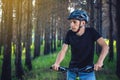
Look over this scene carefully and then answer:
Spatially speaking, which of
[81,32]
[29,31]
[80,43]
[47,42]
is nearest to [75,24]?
[81,32]

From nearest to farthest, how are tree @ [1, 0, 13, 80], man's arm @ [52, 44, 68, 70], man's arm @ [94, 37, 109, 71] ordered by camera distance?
man's arm @ [94, 37, 109, 71]
man's arm @ [52, 44, 68, 70]
tree @ [1, 0, 13, 80]

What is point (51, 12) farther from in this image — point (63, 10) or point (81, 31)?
point (81, 31)

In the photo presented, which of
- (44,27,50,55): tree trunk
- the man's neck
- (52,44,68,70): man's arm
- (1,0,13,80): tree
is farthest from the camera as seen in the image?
(44,27,50,55): tree trunk

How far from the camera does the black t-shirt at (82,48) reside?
6066 millimetres

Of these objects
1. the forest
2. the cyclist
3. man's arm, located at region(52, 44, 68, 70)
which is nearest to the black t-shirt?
the cyclist

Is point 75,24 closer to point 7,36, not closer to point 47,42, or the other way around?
point 7,36

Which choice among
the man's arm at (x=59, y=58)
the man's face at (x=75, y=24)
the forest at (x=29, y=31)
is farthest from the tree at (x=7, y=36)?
the man's face at (x=75, y=24)

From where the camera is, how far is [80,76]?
19.3 feet

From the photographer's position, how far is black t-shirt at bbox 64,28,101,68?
6.07 meters

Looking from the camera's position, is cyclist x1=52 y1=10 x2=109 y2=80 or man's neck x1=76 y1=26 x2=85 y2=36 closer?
cyclist x1=52 y1=10 x2=109 y2=80

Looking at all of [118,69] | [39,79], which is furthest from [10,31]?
[118,69]

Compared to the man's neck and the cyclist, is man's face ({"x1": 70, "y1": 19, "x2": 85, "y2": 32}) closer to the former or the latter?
the cyclist

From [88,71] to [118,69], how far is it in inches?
587

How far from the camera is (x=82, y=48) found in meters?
6.10
